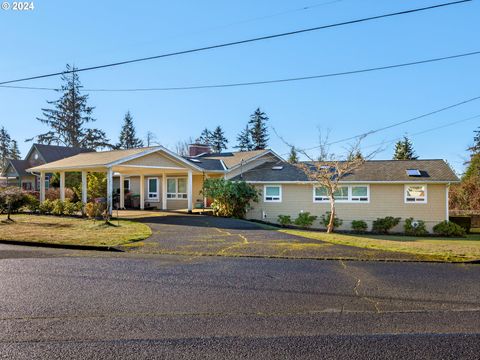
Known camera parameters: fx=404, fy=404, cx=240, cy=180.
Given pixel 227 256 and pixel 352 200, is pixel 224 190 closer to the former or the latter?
pixel 352 200

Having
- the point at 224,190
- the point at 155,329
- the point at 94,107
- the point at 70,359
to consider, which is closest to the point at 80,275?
the point at 155,329

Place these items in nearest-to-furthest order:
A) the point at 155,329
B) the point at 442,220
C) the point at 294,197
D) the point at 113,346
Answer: the point at 113,346 → the point at 155,329 → the point at 442,220 → the point at 294,197

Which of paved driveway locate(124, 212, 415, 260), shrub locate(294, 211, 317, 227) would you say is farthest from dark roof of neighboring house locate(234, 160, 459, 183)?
paved driveway locate(124, 212, 415, 260)

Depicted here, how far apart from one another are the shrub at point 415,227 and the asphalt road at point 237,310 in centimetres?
1341

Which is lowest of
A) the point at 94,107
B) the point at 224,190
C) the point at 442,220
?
the point at 442,220

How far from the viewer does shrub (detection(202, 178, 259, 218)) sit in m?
22.8

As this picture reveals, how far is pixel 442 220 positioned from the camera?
→ 2211 cm

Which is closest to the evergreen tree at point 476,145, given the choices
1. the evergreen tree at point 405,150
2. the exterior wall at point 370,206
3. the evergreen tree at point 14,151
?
the evergreen tree at point 405,150

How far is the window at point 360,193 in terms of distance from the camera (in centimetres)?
2319

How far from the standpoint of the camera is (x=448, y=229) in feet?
70.9

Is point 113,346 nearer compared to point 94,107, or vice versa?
point 113,346

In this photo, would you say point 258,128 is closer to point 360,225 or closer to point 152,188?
point 152,188

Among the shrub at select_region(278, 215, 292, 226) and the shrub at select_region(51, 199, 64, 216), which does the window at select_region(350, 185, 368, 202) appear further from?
the shrub at select_region(51, 199, 64, 216)

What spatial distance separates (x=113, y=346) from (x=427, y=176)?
21945 millimetres
